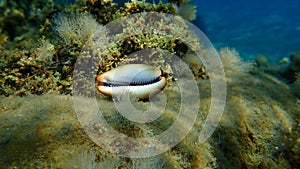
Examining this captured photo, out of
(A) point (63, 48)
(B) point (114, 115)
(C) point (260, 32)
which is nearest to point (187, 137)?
(B) point (114, 115)

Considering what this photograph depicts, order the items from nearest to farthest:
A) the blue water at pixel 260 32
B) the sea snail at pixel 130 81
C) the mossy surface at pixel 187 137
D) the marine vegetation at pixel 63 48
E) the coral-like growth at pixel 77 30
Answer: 1. the mossy surface at pixel 187 137
2. the sea snail at pixel 130 81
3. the marine vegetation at pixel 63 48
4. the coral-like growth at pixel 77 30
5. the blue water at pixel 260 32

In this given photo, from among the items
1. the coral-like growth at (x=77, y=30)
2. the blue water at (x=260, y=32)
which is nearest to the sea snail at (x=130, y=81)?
the coral-like growth at (x=77, y=30)

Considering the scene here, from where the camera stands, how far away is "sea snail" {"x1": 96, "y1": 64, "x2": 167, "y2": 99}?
2881 mm

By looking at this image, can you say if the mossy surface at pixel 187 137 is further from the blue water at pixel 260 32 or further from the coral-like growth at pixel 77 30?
the blue water at pixel 260 32

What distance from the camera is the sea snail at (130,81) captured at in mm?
2881

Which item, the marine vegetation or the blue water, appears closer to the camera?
the marine vegetation

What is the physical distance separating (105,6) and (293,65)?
18.6 feet

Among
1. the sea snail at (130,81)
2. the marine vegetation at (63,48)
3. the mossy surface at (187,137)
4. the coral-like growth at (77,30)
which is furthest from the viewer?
the coral-like growth at (77,30)

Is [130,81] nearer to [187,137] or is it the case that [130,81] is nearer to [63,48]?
[187,137]

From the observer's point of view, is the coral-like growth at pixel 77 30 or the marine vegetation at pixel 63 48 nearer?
the marine vegetation at pixel 63 48

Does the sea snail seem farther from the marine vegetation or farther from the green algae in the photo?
the marine vegetation

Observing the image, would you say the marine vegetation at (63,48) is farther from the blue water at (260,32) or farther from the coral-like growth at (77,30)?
the blue water at (260,32)

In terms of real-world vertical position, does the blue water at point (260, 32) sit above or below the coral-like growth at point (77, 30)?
above

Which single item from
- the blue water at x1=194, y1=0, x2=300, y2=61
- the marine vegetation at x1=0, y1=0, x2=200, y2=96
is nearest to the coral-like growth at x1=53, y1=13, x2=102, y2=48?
the marine vegetation at x1=0, y1=0, x2=200, y2=96
